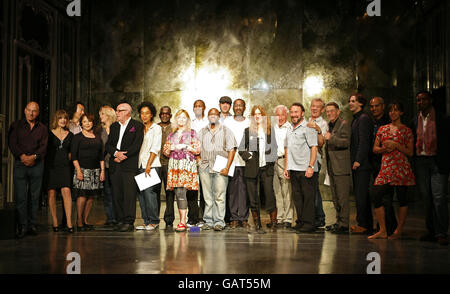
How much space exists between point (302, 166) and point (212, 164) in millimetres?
1109

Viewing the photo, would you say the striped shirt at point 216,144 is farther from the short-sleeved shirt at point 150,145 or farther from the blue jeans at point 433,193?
the blue jeans at point 433,193

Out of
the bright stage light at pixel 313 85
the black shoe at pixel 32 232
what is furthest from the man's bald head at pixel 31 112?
the bright stage light at pixel 313 85

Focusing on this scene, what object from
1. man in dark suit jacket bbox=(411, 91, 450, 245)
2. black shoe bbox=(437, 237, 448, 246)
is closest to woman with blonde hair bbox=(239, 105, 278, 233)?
man in dark suit jacket bbox=(411, 91, 450, 245)

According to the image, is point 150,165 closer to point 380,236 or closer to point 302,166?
point 302,166

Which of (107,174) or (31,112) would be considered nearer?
(31,112)

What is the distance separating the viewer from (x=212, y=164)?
225 inches

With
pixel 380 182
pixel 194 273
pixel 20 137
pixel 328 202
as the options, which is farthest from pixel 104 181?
pixel 328 202

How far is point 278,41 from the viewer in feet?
31.7

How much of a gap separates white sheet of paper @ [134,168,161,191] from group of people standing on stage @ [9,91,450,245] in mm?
92

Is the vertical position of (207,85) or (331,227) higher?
(207,85)

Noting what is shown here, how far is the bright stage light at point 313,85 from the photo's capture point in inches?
379

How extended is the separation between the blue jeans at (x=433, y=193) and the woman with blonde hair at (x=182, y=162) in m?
2.58

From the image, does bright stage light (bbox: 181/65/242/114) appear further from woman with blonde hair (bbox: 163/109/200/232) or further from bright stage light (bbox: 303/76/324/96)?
woman with blonde hair (bbox: 163/109/200/232)

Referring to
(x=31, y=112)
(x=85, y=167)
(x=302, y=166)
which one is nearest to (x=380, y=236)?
(x=302, y=166)
